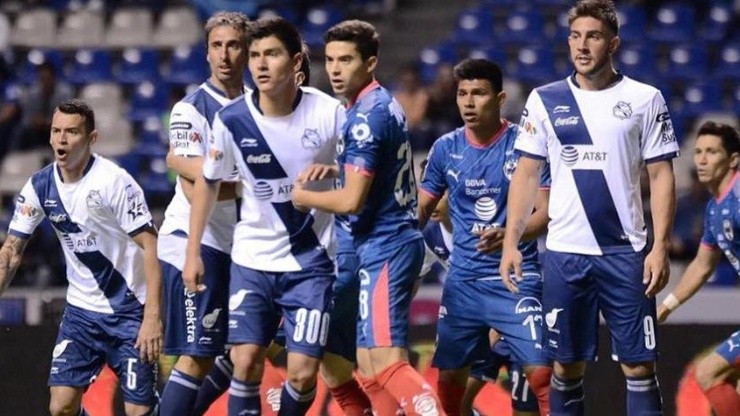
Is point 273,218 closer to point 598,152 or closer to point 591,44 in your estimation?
point 598,152

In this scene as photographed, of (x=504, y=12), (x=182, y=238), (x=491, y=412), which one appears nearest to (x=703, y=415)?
(x=491, y=412)

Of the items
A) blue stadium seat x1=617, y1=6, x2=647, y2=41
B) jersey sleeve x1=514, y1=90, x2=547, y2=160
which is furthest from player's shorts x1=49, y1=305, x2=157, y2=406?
blue stadium seat x1=617, y1=6, x2=647, y2=41

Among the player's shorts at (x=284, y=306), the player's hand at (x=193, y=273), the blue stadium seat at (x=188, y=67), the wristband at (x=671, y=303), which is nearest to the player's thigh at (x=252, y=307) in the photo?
the player's shorts at (x=284, y=306)

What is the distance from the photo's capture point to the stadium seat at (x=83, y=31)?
18938 millimetres

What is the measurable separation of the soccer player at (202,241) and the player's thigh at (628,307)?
6.70ft

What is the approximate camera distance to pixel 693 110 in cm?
Answer: 1580

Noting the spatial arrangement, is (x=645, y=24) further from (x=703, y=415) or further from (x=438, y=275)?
(x=703, y=415)

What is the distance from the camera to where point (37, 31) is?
62.3 feet

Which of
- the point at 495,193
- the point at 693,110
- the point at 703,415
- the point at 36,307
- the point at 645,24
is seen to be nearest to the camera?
the point at 495,193

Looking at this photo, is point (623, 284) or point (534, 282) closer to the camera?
point (623, 284)

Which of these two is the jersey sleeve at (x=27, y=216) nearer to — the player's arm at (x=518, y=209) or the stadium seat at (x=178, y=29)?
the player's arm at (x=518, y=209)

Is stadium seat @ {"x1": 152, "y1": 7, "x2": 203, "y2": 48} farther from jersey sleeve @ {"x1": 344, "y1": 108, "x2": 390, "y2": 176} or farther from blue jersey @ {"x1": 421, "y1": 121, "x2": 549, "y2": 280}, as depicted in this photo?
jersey sleeve @ {"x1": 344, "y1": 108, "x2": 390, "y2": 176}

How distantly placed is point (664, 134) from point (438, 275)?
19.9 ft

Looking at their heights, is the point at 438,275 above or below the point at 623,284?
below
